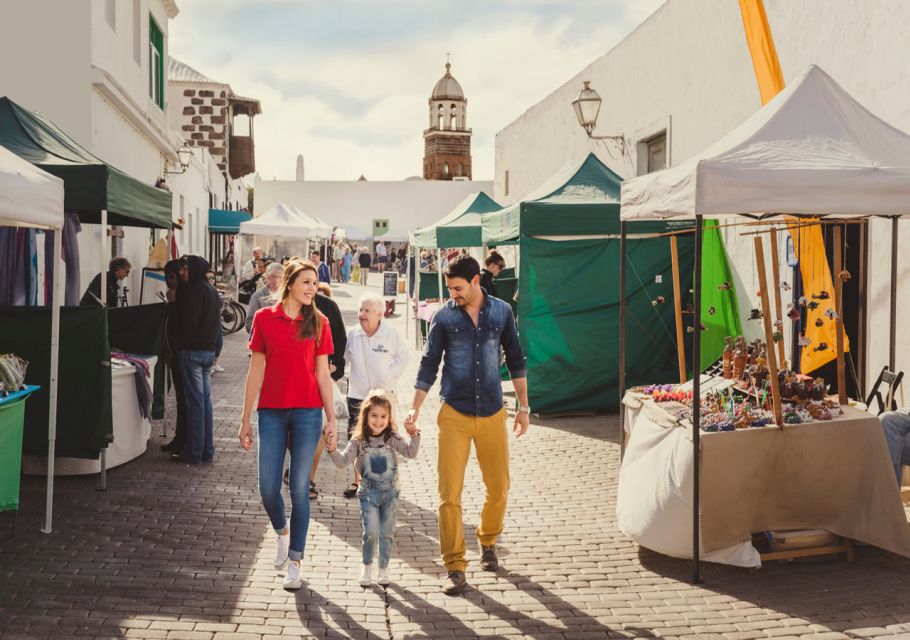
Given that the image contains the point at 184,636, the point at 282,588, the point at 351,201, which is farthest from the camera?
the point at 351,201

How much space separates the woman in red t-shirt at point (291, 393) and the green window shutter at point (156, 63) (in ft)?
43.5

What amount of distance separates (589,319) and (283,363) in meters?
6.29

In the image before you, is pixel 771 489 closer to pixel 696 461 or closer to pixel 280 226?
pixel 696 461

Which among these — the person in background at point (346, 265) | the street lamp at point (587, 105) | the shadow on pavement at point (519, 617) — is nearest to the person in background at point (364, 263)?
the person in background at point (346, 265)

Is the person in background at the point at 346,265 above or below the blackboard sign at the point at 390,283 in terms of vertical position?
above

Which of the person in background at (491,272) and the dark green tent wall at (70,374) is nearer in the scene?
the dark green tent wall at (70,374)

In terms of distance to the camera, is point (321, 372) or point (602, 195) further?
point (602, 195)

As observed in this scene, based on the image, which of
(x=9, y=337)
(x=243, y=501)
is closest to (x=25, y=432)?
(x=9, y=337)

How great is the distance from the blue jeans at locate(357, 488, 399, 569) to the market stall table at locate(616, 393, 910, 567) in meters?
1.62

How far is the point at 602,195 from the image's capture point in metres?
10.8

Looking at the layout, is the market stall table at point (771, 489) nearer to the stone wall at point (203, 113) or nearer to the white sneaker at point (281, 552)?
the white sneaker at point (281, 552)

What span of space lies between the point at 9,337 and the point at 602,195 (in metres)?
6.52

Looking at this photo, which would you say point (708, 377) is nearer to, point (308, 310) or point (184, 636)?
point (308, 310)

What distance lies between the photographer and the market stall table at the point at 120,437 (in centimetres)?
751
